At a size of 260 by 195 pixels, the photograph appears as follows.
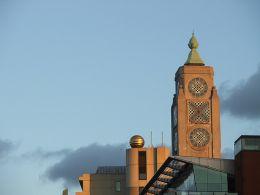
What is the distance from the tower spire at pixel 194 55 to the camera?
544ft

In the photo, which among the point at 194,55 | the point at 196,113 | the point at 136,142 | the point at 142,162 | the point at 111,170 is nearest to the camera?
the point at 142,162

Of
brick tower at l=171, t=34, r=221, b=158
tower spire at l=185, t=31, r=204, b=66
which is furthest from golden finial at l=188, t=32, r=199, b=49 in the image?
brick tower at l=171, t=34, r=221, b=158

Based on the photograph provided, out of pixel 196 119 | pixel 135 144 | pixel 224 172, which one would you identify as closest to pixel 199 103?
pixel 196 119

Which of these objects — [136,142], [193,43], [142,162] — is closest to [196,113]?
[193,43]

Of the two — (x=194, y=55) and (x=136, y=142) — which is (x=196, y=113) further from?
(x=136, y=142)

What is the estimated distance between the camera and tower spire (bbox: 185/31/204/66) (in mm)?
165750

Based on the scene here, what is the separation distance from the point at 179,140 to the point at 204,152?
4.51 meters

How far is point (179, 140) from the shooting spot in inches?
6265

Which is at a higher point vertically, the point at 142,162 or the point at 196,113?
the point at 196,113

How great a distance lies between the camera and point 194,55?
167500mm

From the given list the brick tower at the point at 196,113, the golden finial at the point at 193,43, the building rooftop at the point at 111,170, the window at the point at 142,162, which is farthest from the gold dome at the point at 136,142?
the golden finial at the point at 193,43

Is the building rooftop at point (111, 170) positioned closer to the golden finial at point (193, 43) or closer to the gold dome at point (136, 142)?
the gold dome at point (136, 142)

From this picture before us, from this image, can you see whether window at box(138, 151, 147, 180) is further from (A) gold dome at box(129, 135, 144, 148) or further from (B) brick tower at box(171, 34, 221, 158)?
(B) brick tower at box(171, 34, 221, 158)

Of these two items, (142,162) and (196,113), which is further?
(196,113)
